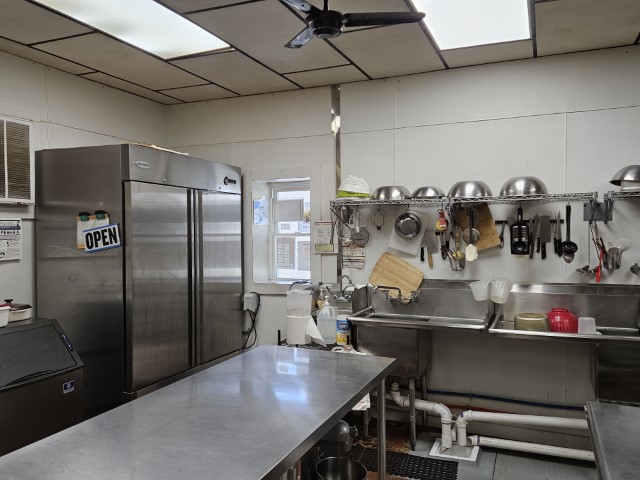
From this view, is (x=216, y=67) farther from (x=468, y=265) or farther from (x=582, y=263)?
(x=582, y=263)

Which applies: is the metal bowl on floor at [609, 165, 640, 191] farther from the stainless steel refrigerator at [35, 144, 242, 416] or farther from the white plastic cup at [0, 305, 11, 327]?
the white plastic cup at [0, 305, 11, 327]

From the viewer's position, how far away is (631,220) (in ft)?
9.93

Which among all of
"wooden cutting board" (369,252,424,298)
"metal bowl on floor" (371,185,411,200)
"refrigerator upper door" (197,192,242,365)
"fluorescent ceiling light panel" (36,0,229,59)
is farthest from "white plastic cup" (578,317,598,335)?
"fluorescent ceiling light panel" (36,0,229,59)

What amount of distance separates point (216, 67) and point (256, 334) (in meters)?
2.12

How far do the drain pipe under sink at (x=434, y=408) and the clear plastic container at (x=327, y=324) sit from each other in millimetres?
564

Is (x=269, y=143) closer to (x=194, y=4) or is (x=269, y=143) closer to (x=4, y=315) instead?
(x=194, y=4)

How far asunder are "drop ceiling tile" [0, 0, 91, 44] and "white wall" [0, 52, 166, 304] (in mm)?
367

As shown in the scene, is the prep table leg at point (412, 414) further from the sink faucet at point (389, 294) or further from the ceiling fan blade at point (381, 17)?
the ceiling fan blade at point (381, 17)

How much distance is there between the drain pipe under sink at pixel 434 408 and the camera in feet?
10.7

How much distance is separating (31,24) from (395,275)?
2716 mm

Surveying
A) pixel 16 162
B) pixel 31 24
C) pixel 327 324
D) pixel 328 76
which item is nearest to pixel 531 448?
pixel 327 324

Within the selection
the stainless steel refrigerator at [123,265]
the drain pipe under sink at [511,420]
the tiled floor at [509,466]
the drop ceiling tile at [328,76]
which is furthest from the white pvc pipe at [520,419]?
the drop ceiling tile at [328,76]

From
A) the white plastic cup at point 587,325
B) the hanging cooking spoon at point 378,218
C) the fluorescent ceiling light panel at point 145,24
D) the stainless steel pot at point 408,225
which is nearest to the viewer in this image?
the fluorescent ceiling light panel at point 145,24

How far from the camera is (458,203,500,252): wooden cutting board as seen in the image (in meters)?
3.32
